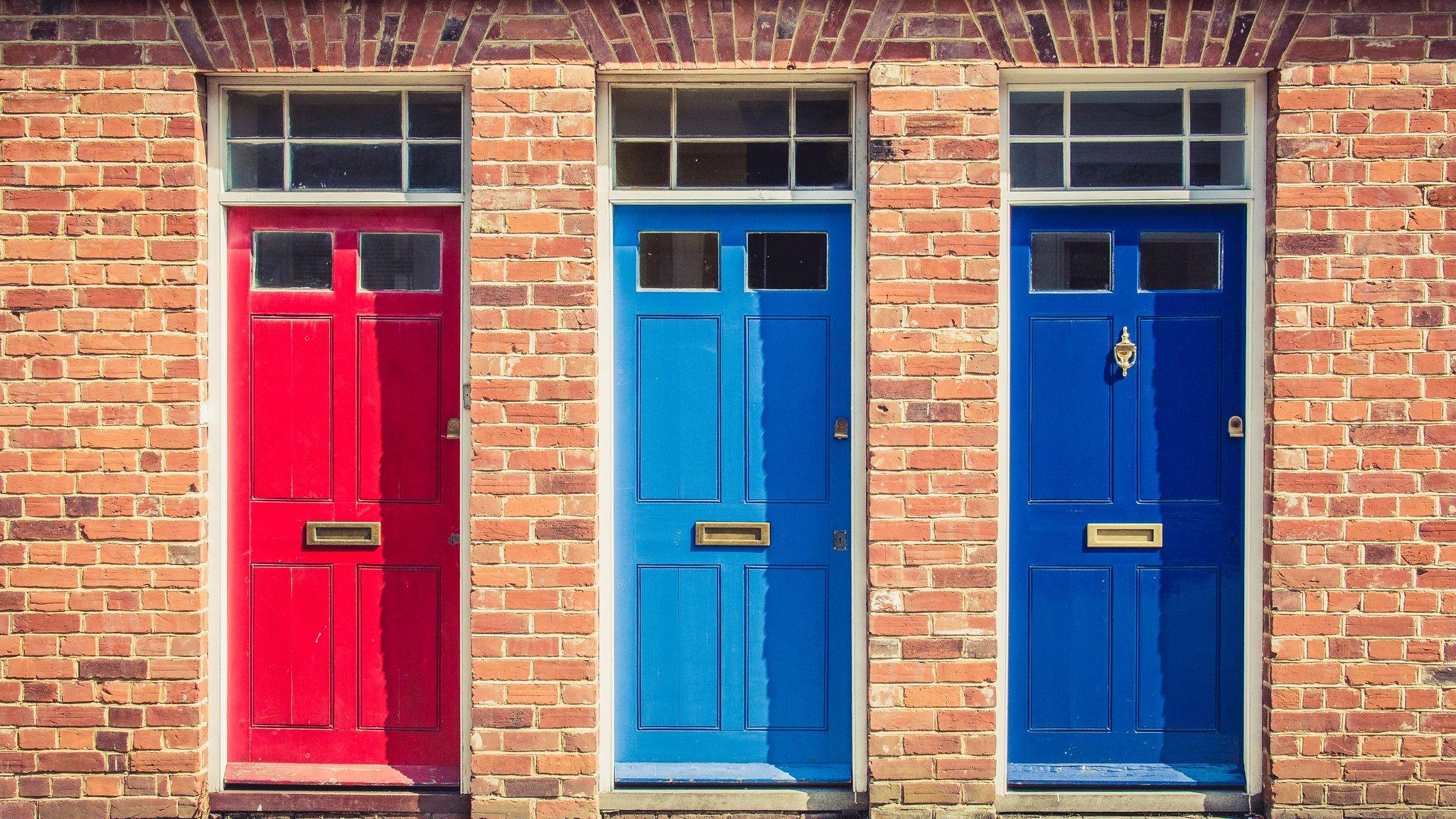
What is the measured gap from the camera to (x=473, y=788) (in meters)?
3.57

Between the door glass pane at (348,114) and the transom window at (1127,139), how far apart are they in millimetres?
2513

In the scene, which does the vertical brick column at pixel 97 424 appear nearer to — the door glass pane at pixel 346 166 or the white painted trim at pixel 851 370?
the door glass pane at pixel 346 166

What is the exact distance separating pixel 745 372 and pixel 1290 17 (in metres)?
2.46

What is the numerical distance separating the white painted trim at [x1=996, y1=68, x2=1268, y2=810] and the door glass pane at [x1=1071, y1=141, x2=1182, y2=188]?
3.1 inches

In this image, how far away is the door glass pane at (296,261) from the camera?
3.76m

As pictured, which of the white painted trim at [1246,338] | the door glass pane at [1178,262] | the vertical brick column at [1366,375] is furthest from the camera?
the door glass pane at [1178,262]

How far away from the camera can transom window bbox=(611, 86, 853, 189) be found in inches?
146

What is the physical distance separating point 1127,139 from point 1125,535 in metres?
1.60

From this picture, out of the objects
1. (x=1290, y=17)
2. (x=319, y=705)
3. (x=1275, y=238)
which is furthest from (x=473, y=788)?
(x=1290, y=17)

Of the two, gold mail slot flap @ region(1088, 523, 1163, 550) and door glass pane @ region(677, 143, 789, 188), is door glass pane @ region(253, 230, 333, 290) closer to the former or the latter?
door glass pane @ region(677, 143, 789, 188)

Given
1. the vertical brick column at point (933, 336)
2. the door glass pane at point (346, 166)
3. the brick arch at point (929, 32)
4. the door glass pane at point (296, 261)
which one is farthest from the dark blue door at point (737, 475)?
the door glass pane at point (296, 261)

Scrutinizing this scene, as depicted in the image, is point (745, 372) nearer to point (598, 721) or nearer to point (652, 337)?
point (652, 337)

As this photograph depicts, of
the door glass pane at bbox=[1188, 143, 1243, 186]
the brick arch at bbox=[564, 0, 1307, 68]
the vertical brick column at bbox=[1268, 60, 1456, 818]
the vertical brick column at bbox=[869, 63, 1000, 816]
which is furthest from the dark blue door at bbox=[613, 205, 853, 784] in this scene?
the vertical brick column at bbox=[1268, 60, 1456, 818]

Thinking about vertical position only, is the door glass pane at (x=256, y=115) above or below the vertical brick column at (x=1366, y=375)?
above
